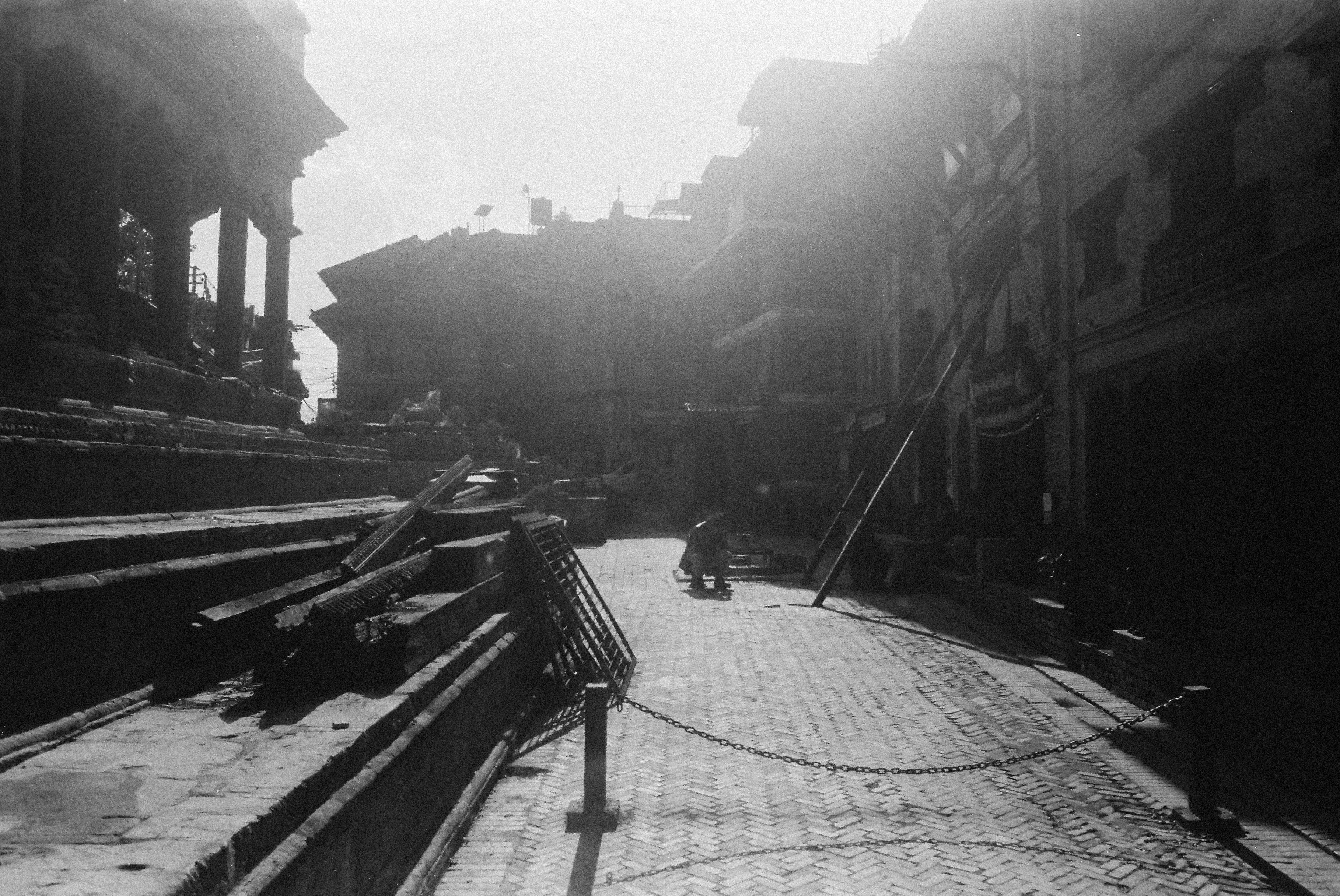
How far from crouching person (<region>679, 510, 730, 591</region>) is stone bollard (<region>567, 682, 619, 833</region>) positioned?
1039cm

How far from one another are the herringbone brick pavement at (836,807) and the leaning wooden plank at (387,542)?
1960 millimetres

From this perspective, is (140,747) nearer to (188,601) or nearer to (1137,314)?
(188,601)

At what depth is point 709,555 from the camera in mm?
16469

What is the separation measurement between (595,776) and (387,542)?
2791 mm

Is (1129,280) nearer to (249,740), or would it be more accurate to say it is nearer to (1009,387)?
(1009,387)

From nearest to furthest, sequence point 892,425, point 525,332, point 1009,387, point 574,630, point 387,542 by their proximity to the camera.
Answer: point 387,542 → point 574,630 → point 1009,387 → point 892,425 → point 525,332

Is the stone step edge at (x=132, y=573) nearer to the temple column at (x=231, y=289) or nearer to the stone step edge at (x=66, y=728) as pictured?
the stone step edge at (x=66, y=728)

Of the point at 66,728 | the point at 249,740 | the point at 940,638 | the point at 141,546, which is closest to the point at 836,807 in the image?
the point at 249,740

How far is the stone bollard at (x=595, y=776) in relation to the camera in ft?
18.6

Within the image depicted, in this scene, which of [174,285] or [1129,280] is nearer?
[1129,280]

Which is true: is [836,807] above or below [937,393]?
below

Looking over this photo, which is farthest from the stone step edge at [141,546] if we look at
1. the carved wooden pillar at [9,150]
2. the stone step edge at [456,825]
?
the carved wooden pillar at [9,150]

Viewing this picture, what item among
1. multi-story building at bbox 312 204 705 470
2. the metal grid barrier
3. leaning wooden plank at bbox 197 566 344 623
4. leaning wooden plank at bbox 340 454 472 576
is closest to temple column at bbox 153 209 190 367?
leaning wooden plank at bbox 340 454 472 576

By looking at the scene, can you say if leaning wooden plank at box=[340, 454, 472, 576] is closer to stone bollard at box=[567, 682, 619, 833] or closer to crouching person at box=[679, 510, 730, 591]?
stone bollard at box=[567, 682, 619, 833]
